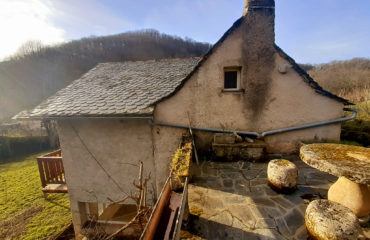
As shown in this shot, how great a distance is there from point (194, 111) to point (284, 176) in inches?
118

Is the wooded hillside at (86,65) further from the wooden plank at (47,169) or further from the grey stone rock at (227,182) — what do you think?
the wooden plank at (47,169)

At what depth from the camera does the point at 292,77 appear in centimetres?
472

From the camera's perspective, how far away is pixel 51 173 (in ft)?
23.9

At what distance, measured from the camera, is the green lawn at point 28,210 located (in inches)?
290

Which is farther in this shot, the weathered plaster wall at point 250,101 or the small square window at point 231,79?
the small square window at point 231,79

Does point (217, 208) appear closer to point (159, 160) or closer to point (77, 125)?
point (159, 160)

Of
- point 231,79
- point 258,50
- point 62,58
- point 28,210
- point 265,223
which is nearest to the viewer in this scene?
point 265,223

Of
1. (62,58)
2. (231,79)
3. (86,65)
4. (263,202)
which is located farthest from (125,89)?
(62,58)

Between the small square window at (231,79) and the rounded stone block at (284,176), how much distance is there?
8.95ft

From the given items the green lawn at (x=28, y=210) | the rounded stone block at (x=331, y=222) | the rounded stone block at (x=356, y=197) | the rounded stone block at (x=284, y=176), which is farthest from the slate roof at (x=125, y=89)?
the green lawn at (x=28, y=210)

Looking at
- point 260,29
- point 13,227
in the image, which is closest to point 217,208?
point 260,29

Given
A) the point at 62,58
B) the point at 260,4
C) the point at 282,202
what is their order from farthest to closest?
the point at 62,58, the point at 260,4, the point at 282,202

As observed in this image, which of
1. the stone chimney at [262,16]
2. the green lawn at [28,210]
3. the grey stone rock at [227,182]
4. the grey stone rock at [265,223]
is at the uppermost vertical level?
the stone chimney at [262,16]

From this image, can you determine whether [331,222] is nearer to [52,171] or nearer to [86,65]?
[52,171]
